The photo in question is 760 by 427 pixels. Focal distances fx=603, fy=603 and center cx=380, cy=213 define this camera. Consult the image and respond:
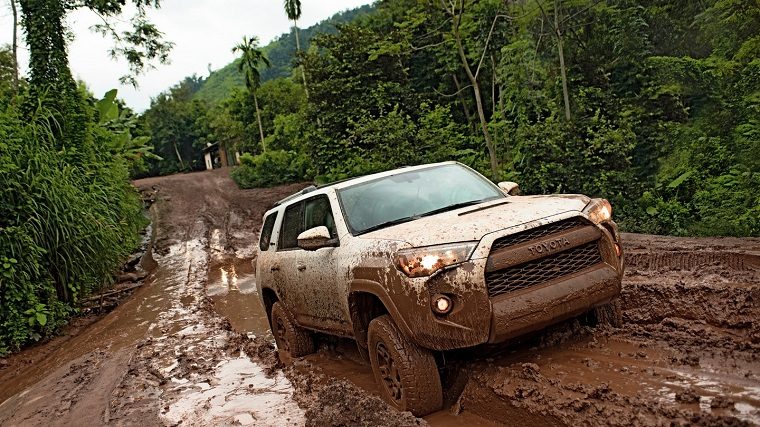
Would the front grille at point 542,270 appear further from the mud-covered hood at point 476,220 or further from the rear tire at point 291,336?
the rear tire at point 291,336

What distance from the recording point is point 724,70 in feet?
46.2

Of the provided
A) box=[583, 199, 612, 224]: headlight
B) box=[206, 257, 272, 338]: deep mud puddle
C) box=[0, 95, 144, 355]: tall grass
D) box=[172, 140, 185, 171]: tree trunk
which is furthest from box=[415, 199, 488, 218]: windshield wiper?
box=[172, 140, 185, 171]: tree trunk

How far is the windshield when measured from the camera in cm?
511

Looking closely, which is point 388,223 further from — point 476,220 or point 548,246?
point 548,246

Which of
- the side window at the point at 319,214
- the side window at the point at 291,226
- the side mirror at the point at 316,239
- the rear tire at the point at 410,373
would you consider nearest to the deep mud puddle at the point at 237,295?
the side window at the point at 291,226

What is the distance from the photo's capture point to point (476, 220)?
4309mm

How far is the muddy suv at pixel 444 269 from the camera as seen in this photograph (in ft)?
12.7

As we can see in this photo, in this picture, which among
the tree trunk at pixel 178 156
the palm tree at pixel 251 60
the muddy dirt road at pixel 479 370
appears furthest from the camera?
the tree trunk at pixel 178 156

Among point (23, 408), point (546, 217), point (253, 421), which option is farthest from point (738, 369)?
point (23, 408)

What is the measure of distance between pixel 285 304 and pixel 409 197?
7.07 ft

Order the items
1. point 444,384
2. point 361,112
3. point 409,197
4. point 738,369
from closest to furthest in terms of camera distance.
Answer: point 738,369 → point 444,384 → point 409,197 → point 361,112

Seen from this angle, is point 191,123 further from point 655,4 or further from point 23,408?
point 23,408

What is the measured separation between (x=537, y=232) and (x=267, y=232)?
4097 millimetres

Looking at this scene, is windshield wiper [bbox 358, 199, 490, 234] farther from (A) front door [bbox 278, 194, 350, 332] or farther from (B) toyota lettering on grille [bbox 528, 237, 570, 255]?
(B) toyota lettering on grille [bbox 528, 237, 570, 255]
